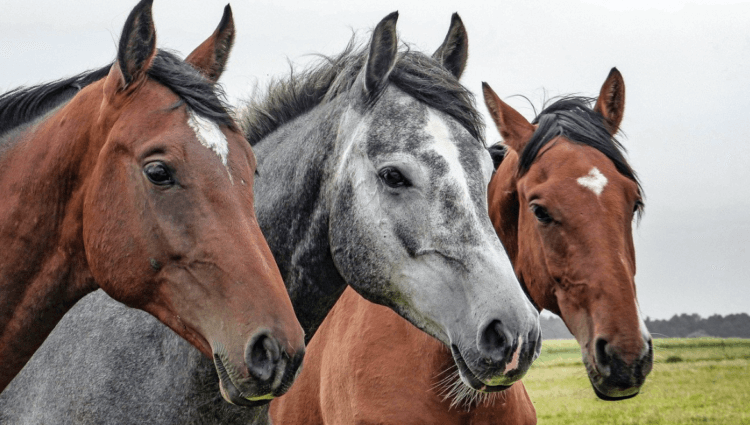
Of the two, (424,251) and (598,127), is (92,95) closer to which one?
(424,251)

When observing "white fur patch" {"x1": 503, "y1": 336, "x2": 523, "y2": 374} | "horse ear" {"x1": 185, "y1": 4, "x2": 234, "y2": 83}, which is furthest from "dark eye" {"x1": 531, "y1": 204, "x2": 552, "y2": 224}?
"horse ear" {"x1": 185, "y1": 4, "x2": 234, "y2": 83}

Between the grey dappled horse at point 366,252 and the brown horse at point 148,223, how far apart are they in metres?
0.81

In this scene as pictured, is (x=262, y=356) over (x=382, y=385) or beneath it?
over

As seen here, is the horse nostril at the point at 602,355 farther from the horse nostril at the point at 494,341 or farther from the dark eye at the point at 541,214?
the horse nostril at the point at 494,341

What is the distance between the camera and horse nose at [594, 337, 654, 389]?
4.45 metres

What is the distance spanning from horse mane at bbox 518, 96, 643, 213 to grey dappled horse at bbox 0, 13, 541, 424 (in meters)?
1.52

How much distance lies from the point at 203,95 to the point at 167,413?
1808mm

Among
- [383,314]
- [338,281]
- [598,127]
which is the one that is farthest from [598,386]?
[598,127]

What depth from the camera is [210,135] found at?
316 cm

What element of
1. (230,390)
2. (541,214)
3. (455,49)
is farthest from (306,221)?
(541,214)

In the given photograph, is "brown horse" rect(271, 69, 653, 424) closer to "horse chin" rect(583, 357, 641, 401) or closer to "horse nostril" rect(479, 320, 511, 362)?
"horse chin" rect(583, 357, 641, 401)

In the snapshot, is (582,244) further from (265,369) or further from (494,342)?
(265,369)

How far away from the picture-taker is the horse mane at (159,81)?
332cm

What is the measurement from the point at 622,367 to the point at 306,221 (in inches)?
90.0
